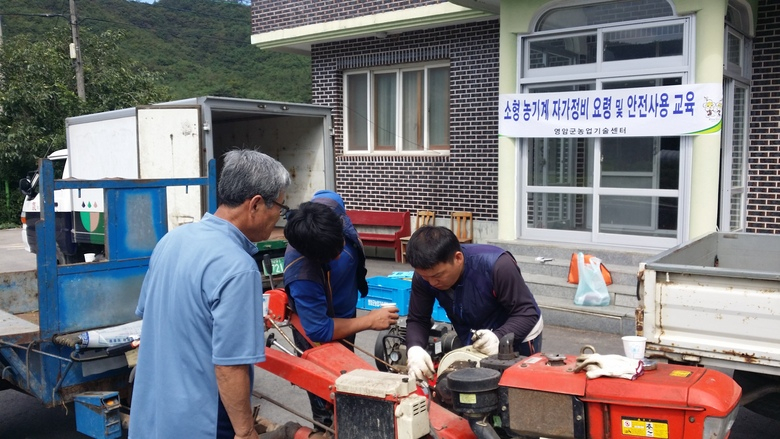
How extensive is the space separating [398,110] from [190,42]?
3243 centimetres

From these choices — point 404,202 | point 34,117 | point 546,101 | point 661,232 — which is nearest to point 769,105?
point 661,232

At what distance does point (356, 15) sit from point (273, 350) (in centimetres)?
954

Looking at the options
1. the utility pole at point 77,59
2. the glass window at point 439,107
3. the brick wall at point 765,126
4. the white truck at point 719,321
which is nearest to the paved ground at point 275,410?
the white truck at point 719,321

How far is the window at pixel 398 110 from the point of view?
1187cm

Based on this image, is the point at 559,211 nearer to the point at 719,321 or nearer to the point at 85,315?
the point at 719,321

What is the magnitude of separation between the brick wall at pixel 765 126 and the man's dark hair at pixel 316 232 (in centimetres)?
724

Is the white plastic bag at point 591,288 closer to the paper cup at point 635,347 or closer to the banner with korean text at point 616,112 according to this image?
the banner with korean text at point 616,112

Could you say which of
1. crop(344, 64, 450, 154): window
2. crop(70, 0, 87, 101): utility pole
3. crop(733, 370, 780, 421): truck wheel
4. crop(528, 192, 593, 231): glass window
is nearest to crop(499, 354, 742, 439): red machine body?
crop(733, 370, 780, 421): truck wheel

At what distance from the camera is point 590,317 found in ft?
24.7

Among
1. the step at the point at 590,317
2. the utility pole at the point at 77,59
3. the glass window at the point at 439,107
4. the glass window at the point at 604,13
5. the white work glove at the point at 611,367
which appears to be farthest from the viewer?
the utility pole at the point at 77,59

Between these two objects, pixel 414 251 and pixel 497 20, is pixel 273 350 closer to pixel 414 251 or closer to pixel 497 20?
pixel 414 251

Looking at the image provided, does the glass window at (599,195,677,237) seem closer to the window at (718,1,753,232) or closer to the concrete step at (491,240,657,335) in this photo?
the concrete step at (491,240,657,335)

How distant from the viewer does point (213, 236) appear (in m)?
2.40

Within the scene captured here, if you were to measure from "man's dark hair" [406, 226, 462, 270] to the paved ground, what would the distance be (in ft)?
8.22
